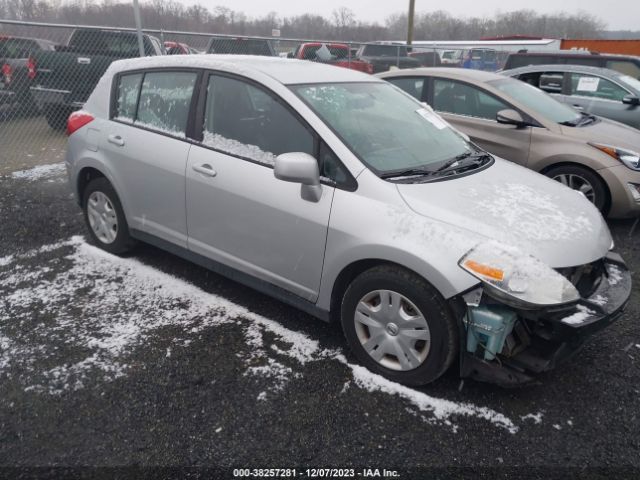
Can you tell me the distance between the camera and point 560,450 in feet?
7.41

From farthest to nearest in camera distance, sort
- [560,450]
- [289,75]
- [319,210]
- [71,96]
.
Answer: [71,96], [289,75], [319,210], [560,450]

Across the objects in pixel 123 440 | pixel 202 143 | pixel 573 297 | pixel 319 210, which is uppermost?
pixel 202 143

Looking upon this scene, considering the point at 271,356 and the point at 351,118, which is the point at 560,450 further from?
the point at 351,118

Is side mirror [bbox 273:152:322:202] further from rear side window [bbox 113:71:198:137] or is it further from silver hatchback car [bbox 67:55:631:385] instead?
rear side window [bbox 113:71:198:137]

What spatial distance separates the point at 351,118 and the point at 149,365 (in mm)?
1948

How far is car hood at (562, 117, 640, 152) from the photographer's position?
16.5 feet

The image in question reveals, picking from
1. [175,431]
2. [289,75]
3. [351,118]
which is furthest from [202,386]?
[289,75]

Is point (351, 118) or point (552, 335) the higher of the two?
point (351, 118)

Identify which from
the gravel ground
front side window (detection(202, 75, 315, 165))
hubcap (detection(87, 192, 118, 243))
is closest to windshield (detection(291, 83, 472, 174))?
front side window (detection(202, 75, 315, 165))

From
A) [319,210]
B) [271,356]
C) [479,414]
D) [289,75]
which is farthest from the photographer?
[289,75]

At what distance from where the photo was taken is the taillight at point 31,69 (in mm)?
8148

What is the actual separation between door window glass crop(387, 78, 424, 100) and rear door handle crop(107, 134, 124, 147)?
352cm

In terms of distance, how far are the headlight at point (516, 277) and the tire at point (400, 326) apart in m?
0.25

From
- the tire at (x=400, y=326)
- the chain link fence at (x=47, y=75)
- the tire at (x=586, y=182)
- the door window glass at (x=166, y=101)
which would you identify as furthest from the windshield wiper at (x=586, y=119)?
the chain link fence at (x=47, y=75)
